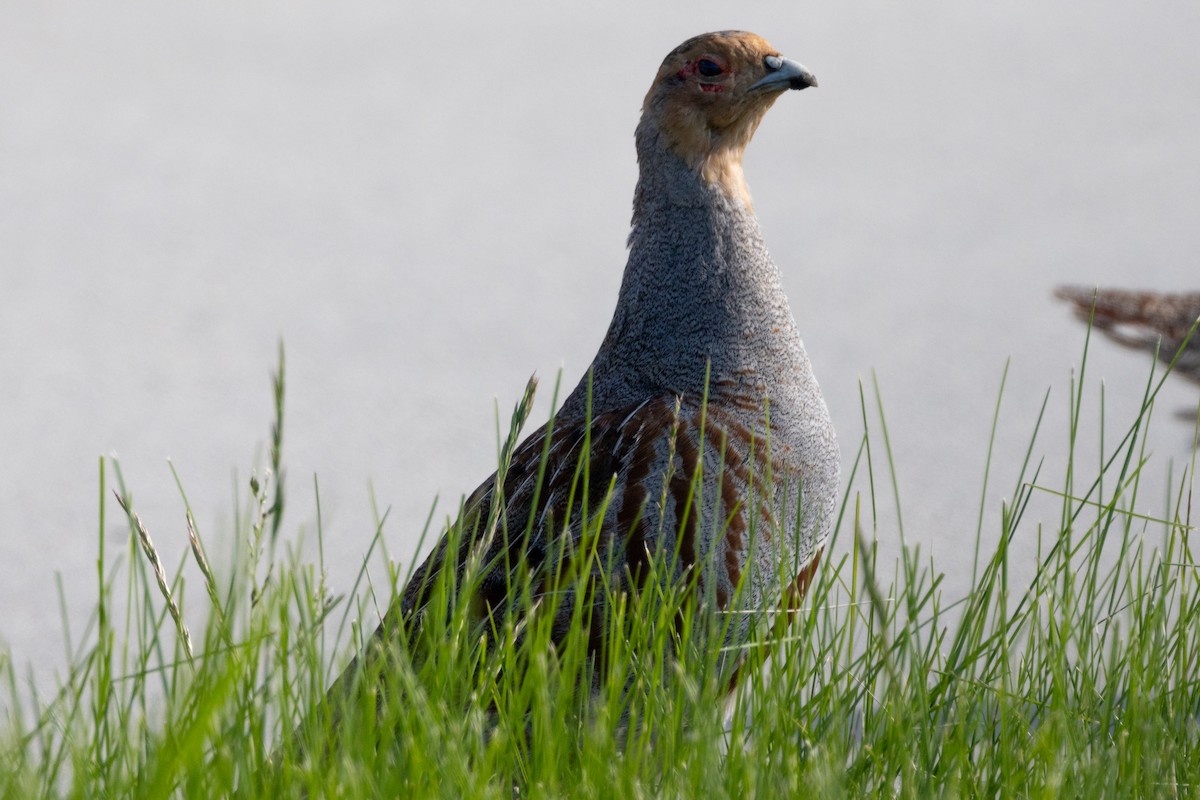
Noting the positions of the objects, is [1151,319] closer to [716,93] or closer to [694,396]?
[716,93]

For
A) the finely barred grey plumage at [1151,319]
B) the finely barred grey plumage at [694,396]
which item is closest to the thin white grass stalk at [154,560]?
the finely barred grey plumage at [694,396]

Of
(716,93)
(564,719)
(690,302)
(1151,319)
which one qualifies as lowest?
(564,719)

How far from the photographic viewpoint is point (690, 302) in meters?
2.25

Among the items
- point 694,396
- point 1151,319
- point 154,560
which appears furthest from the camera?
point 1151,319

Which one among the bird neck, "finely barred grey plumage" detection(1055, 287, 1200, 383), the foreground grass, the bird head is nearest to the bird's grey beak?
the bird head

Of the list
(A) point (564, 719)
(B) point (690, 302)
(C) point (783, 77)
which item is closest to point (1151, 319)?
(C) point (783, 77)

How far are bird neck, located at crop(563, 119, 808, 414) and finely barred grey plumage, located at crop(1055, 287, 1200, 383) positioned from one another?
1.68m

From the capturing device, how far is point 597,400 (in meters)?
2.29

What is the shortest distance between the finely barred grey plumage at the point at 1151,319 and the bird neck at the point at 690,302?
1.68m

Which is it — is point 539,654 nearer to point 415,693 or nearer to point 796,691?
point 415,693

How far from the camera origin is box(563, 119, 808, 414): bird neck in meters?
2.21

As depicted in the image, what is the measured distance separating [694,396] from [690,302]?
17 cm

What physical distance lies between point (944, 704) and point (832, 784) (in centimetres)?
43

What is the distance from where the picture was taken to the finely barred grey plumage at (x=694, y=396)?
2094mm
